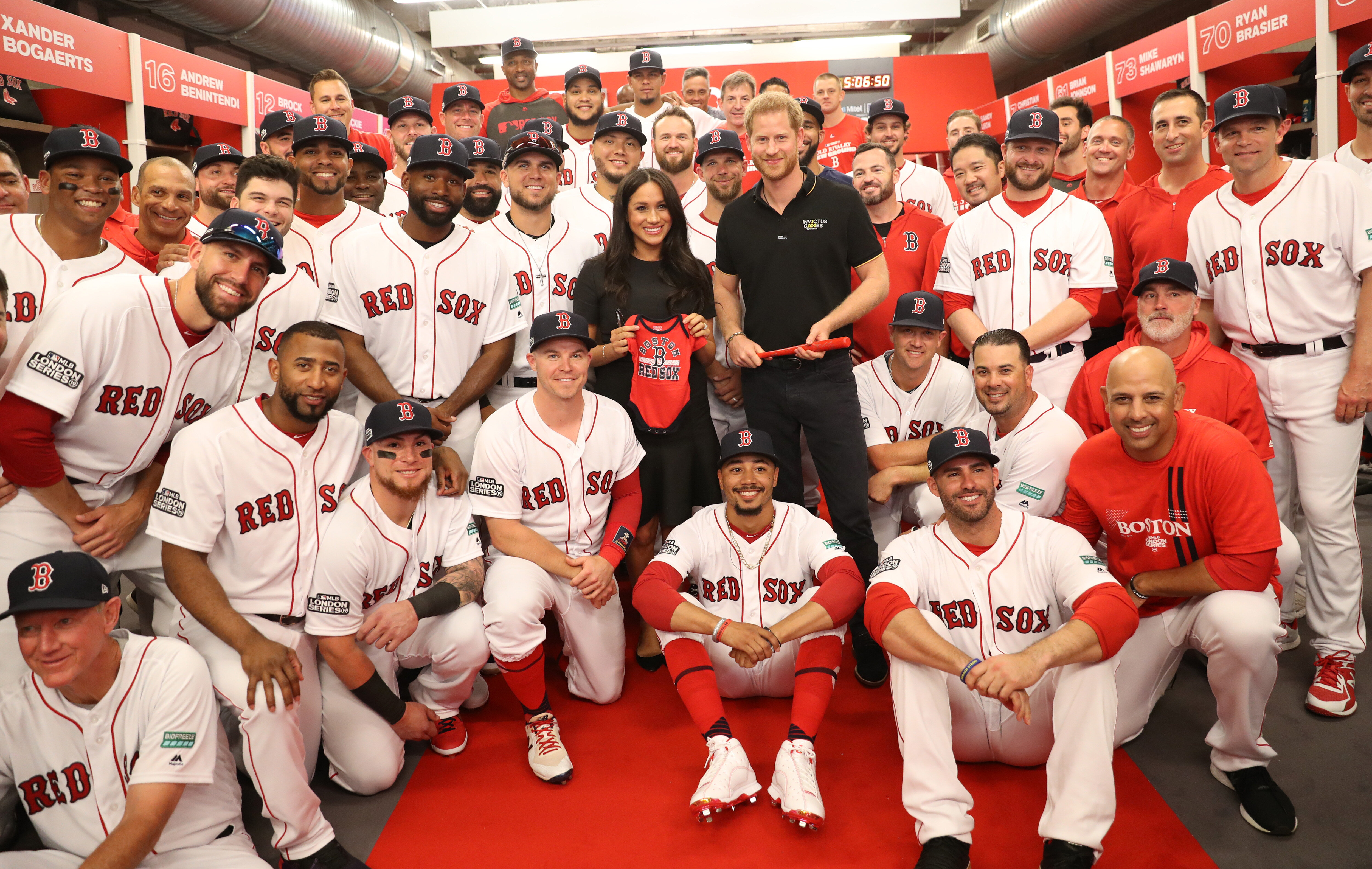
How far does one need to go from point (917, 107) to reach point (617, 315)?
11.3m

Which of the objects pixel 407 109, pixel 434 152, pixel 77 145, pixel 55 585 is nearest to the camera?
pixel 55 585

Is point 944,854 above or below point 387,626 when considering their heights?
below

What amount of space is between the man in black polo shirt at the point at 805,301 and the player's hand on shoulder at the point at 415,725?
1.95m

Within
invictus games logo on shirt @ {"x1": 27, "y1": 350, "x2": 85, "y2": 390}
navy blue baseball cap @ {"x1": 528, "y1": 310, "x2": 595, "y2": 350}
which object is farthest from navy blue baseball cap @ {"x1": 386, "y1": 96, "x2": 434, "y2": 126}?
invictus games logo on shirt @ {"x1": 27, "y1": 350, "x2": 85, "y2": 390}

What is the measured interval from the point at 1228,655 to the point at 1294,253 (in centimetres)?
196

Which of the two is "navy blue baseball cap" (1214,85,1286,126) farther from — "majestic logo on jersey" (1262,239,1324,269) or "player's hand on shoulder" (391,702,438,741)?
"player's hand on shoulder" (391,702,438,741)

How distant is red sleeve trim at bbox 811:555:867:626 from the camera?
3.51 metres

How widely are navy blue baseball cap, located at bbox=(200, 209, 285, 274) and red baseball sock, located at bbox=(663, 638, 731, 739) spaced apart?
2.20 m

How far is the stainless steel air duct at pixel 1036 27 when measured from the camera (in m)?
11.1

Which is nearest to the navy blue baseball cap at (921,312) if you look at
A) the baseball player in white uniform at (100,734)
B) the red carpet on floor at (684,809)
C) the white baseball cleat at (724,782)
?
the red carpet on floor at (684,809)

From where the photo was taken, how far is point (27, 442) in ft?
9.86

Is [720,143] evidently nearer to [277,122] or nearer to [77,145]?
[277,122]

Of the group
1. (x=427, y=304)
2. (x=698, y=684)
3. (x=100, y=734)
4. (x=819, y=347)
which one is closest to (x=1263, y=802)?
(x=698, y=684)

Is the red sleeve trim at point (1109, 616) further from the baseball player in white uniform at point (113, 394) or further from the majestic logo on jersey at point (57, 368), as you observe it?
the majestic logo on jersey at point (57, 368)
